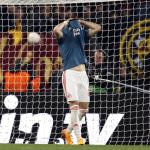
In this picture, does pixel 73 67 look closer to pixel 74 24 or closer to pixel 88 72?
pixel 74 24

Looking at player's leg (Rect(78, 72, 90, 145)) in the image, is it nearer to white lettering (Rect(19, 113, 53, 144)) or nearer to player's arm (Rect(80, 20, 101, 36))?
player's arm (Rect(80, 20, 101, 36))

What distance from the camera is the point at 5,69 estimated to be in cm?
1255

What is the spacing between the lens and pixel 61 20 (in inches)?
502

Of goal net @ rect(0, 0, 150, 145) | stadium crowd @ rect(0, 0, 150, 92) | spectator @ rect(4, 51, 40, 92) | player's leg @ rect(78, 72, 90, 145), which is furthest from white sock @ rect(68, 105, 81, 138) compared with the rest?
stadium crowd @ rect(0, 0, 150, 92)

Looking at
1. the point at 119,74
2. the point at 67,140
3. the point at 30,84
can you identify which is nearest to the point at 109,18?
the point at 119,74

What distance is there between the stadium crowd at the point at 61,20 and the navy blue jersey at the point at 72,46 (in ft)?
6.88

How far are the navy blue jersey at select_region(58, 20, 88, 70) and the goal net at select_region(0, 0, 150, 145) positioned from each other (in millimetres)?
1140

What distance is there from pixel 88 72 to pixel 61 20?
1118 millimetres

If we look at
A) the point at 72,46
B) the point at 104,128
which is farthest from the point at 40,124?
the point at 72,46

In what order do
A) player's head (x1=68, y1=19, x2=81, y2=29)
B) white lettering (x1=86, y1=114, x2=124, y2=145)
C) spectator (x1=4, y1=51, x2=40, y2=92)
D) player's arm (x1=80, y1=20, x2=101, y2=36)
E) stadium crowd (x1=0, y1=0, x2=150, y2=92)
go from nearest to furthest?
player's head (x1=68, y1=19, x2=81, y2=29), player's arm (x1=80, y1=20, x2=101, y2=36), white lettering (x1=86, y1=114, x2=124, y2=145), spectator (x1=4, y1=51, x2=40, y2=92), stadium crowd (x1=0, y1=0, x2=150, y2=92)

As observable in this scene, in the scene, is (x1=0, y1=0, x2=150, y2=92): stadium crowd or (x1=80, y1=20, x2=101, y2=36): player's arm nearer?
(x1=80, y1=20, x2=101, y2=36): player's arm

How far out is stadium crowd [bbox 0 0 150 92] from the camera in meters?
12.3

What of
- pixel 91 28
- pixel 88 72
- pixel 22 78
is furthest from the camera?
pixel 88 72

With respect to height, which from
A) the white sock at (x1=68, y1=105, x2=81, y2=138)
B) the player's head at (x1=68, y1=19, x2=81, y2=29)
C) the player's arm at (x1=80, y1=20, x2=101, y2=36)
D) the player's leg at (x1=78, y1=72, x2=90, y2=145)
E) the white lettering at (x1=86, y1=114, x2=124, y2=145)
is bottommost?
the white lettering at (x1=86, y1=114, x2=124, y2=145)
